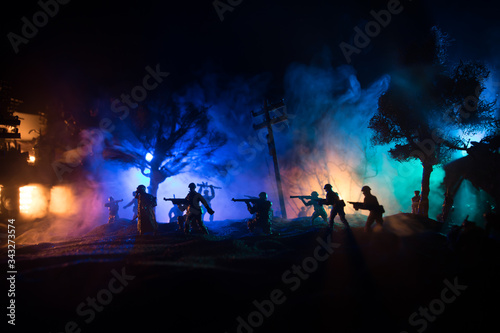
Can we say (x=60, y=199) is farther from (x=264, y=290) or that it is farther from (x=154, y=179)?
(x=264, y=290)

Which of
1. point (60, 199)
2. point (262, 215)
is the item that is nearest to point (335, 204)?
point (262, 215)

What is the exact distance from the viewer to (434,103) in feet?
40.5

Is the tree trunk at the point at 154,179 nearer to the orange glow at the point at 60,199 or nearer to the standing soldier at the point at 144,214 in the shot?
the standing soldier at the point at 144,214

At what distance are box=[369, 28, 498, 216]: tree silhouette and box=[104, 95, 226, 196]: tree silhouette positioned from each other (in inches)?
559

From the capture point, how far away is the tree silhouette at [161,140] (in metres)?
17.4

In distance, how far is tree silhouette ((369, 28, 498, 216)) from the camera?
1218cm

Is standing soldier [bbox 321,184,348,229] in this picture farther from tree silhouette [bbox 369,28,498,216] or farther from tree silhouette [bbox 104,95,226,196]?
tree silhouette [bbox 104,95,226,196]

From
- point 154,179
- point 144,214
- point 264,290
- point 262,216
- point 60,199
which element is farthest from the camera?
point 60,199

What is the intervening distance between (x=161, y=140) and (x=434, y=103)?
18445mm

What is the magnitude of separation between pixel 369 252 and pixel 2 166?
25887mm

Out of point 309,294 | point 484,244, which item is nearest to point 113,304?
point 309,294

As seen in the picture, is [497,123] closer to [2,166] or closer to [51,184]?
[51,184]

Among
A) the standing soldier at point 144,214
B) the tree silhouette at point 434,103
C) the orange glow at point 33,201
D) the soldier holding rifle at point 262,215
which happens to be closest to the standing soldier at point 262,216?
the soldier holding rifle at point 262,215

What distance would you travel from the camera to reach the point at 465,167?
14203 mm
